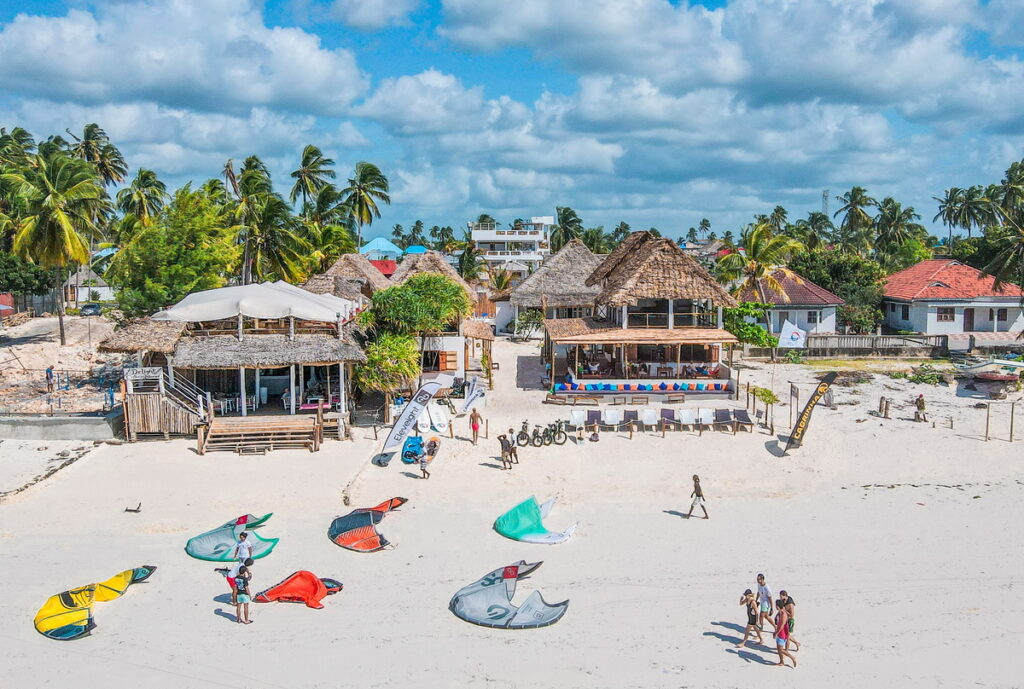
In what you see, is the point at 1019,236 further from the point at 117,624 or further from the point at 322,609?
the point at 117,624

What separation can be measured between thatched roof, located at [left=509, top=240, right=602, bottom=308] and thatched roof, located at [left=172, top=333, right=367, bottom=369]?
18603mm

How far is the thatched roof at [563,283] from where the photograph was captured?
137ft

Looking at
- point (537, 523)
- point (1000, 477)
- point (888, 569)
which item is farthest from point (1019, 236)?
point (537, 523)

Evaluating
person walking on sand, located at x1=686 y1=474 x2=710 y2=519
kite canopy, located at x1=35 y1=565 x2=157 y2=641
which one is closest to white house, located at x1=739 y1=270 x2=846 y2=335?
person walking on sand, located at x1=686 y1=474 x2=710 y2=519

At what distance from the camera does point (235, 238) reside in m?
34.8

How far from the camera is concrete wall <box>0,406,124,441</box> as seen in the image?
77.1ft

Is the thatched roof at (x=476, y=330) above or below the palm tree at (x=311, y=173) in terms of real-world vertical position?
below

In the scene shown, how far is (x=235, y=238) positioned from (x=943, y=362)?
34.1m

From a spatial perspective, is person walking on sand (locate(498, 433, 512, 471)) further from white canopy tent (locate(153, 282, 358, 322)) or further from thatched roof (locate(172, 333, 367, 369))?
white canopy tent (locate(153, 282, 358, 322))

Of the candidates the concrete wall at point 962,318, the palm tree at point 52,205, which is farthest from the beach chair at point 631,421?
the palm tree at point 52,205

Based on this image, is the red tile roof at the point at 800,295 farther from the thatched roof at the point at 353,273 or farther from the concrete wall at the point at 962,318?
the thatched roof at the point at 353,273

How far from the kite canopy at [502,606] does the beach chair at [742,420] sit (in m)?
12.5

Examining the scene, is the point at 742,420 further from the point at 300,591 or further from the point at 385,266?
the point at 385,266

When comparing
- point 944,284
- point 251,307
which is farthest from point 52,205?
point 944,284
